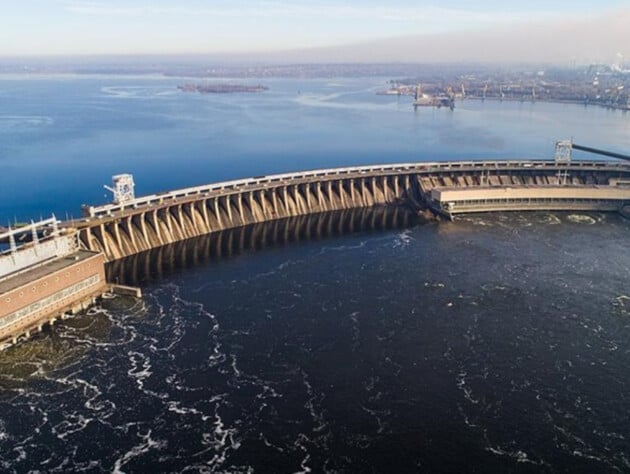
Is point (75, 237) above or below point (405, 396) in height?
above

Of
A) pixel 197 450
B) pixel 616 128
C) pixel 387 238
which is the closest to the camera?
pixel 197 450

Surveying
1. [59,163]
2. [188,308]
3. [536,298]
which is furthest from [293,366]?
[59,163]

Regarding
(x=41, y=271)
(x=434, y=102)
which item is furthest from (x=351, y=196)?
(x=434, y=102)

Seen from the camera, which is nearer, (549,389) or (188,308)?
(549,389)

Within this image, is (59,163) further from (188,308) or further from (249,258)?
(188,308)

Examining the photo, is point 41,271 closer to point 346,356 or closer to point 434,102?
point 346,356

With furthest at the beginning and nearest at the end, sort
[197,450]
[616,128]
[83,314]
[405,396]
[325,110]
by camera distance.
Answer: [325,110]
[616,128]
[83,314]
[405,396]
[197,450]

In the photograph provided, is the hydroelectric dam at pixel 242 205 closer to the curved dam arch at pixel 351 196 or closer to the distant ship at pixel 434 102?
the curved dam arch at pixel 351 196
